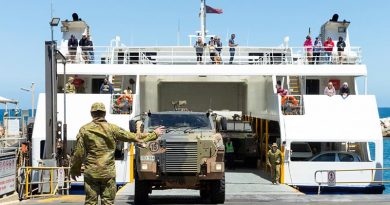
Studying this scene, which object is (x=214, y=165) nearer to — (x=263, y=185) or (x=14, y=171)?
(x=14, y=171)

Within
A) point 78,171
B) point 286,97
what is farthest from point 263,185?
point 78,171

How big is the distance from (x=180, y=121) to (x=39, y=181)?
15.5 ft

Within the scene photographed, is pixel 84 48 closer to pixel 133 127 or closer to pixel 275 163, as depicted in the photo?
pixel 275 163

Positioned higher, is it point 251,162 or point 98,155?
point 98,155

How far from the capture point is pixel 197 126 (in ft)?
47.2

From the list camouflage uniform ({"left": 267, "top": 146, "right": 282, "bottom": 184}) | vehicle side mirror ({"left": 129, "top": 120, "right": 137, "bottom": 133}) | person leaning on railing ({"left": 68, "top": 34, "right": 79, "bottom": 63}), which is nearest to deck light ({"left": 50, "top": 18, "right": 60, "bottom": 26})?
vehicle side mirror ({"left": 129, "top": 120, "right": 137, "bottom": 133})

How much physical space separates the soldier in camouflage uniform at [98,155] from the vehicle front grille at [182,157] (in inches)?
185

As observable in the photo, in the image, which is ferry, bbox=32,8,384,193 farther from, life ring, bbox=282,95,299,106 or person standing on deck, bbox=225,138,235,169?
person standing on deck, bbox=225,138,235,169

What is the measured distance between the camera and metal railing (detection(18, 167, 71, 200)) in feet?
51.6

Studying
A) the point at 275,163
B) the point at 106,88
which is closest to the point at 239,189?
the point at 275,163

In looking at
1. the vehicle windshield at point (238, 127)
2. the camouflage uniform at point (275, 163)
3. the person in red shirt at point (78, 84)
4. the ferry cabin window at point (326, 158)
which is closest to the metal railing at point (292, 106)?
the ferry cabin window at point (326, 158)

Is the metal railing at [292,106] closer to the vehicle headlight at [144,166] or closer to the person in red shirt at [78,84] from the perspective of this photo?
the person in red shirt at [78,84]

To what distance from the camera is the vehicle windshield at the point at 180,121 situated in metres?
14.4

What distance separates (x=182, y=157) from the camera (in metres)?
13.2
